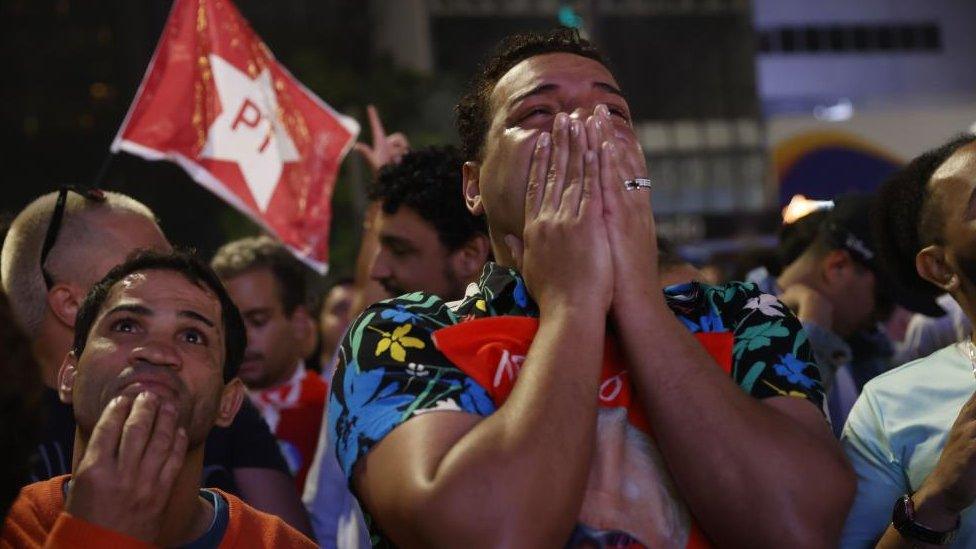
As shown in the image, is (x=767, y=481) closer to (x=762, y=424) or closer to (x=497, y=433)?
(x=762, y=424)

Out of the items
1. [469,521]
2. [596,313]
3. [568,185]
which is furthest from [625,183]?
[469,521]

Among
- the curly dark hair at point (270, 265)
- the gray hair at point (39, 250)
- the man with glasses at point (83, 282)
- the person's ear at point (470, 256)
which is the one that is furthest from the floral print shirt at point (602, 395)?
the curly dark hair at point (270, 265)

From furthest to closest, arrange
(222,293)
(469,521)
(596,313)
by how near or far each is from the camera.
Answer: (222,293), (596,313), (469,521)

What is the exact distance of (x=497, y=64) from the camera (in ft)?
9.59

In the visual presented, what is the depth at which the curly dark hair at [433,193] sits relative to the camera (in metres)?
4.74

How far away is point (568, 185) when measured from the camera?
248 cm

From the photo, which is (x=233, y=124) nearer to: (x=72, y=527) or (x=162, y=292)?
(x=162, y=292)

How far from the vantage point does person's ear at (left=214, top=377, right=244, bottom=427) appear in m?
3.32

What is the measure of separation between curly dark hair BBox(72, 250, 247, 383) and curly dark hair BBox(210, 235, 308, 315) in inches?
99.8

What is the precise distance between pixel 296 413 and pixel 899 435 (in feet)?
10.7

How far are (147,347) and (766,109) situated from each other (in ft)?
159

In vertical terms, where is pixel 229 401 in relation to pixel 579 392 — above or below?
below

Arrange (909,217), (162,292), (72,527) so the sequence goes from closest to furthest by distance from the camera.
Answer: (72,527) < (162,292) < (909,217)

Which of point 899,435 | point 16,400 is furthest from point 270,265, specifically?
point 16,400
